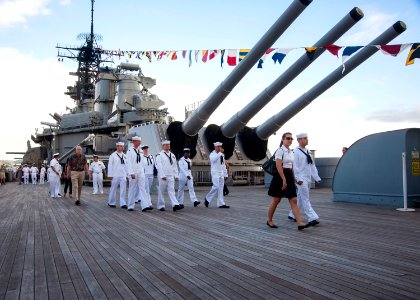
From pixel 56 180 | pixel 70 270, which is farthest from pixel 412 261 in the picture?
pixel 56 180

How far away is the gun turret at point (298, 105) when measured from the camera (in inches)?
409

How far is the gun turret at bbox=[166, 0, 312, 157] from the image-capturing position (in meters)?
8.72

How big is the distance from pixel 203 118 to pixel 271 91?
246cm

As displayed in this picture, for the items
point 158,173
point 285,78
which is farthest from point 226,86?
point 158,173

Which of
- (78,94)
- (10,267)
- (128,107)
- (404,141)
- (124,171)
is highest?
(78,94)

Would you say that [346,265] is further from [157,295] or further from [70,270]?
[70,270]

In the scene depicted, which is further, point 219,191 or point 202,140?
point 202,140

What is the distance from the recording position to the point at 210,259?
3895 mm

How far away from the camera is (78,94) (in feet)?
131

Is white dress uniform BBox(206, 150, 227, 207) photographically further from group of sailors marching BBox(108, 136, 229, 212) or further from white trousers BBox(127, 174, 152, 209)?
white trousers BBox(127, 174, 152, 209)

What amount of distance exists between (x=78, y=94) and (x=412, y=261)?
1571 inches

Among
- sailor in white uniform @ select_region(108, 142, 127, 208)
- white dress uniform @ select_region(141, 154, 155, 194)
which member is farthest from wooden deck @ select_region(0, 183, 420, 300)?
sailor in white uniform @ select_region(108, 142, 127, 208)

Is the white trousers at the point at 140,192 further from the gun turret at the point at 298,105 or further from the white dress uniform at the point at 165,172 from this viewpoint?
the gun turret at the point at 298,105

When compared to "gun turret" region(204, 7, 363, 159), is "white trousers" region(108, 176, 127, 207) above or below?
below
